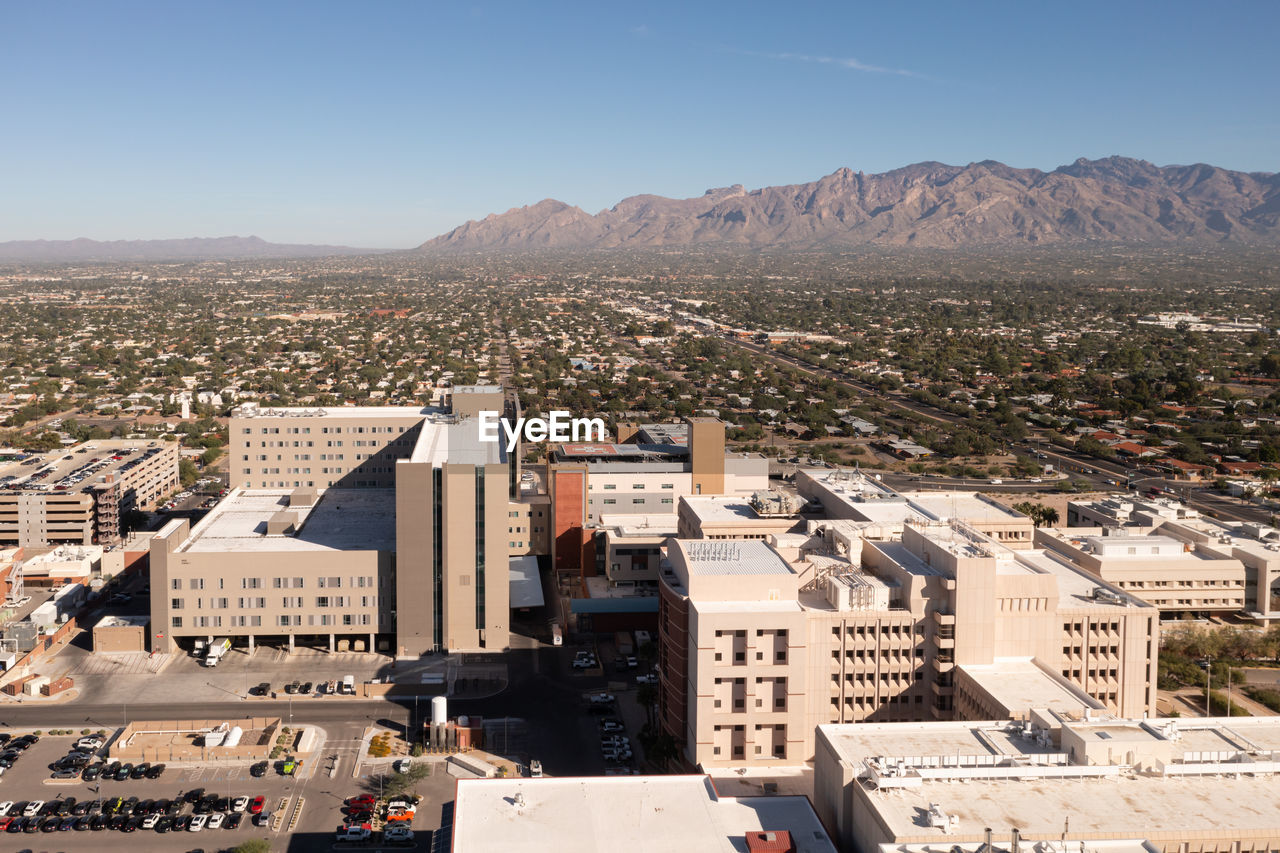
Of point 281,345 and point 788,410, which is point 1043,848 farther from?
point 281,345

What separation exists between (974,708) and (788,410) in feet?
294

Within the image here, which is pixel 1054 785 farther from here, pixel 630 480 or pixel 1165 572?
pixel 630 480

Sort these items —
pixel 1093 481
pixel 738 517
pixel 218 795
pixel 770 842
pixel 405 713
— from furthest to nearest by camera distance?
1. pixel 1093 481
2. pixel 738 517
3. pixel 405 713
4. pixel 218 795
5. pixel 770 842

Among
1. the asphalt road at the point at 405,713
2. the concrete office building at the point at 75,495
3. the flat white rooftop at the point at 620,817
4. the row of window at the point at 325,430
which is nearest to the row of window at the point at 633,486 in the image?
the row of window at the point at 325,430

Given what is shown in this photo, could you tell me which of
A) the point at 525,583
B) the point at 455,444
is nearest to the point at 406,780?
the point at 525,583

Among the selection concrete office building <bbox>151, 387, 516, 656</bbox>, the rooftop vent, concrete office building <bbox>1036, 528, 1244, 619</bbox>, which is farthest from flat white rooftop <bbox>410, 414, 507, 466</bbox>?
concrete office building <bbox>1036, 528, 1244, 619</bbox>

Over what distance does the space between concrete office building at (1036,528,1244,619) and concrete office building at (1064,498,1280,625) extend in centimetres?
17

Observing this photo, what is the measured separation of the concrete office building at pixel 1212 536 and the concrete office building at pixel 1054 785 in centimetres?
2946

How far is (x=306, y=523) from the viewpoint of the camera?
63750 millimetres

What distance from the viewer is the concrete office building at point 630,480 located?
69.4m

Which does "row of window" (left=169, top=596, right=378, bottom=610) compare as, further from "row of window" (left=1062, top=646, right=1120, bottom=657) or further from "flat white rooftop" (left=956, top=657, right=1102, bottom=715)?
"row of window" (left=1062, top=646, right=1120, bottom=657)

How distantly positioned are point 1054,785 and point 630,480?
138ft

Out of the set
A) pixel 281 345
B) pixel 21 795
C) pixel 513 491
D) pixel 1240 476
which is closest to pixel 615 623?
pixel 513 491

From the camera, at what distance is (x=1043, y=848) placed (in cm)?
2744
